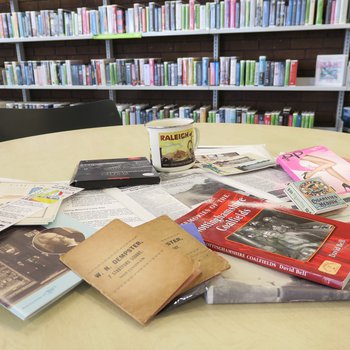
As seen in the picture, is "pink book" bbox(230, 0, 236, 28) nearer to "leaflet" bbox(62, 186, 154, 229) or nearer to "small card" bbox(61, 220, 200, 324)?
"leaflet" bbox(62, 186, 154, 229)

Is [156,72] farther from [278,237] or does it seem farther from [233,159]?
[278,237]

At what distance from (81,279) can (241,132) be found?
970 mm

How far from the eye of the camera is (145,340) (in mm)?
394

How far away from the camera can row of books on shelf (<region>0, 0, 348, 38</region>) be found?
97.1 inches

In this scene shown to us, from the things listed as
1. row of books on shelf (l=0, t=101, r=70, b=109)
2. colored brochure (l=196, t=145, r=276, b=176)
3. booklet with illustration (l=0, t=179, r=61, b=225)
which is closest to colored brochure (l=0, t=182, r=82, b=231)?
booklet with illustration (l=0, t=179, r=61, b=225)

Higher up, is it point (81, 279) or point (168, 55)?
point (168, 55)

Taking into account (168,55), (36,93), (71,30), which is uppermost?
(71,30)

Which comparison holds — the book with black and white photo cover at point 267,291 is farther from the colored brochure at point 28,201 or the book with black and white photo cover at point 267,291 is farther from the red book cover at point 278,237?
the colored brochure at point 28,201

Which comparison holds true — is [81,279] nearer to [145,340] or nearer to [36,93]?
[145,340]

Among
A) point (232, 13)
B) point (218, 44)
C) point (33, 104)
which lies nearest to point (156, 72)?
point (218, 44)

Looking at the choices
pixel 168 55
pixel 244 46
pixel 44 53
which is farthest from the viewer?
pixel 44 53

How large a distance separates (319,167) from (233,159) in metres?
0.21

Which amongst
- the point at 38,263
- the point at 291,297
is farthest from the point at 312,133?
the point at 38,263

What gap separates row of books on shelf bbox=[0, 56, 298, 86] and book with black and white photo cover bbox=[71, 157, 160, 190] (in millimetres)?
2018
